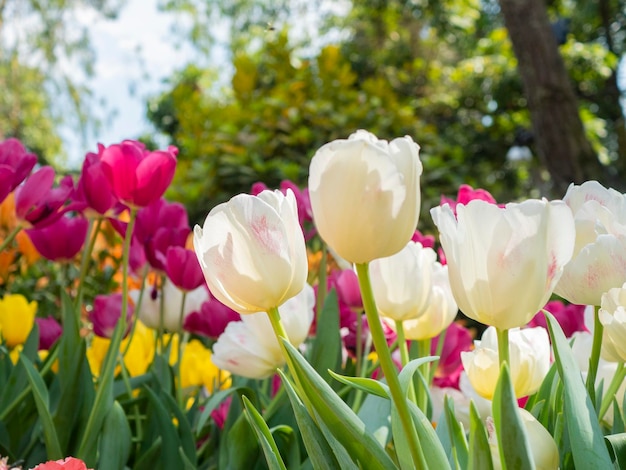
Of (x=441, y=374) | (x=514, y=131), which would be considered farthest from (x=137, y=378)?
(x=514, y=131)

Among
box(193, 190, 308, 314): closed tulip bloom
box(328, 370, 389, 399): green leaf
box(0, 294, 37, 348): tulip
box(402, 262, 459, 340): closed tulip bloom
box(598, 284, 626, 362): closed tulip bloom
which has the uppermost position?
box(193, 190, 308, 314): closed tulip bloom

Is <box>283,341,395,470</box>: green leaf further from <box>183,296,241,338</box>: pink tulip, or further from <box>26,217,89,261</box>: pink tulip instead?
<box>26,217,89,261</box>: pink tulip

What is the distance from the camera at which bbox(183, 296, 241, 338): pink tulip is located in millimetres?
872

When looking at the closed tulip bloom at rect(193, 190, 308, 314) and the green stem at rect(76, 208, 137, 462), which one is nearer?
the closed tulip bloom at rect(193, 190, 308, 314)

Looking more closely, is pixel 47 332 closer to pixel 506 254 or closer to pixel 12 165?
pixel 12 165

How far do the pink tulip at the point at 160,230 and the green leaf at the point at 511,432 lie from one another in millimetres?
547

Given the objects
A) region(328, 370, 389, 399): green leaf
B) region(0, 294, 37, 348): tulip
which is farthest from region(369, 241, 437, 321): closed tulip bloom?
region(0, 294, 37, 348): tulip

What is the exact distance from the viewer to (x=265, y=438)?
408mm

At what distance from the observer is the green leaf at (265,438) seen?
1.32 feet

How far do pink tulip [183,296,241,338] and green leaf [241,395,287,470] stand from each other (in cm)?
45

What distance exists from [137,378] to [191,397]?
21 centimetres

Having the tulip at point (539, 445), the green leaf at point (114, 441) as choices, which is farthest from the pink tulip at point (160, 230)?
the tulip at point (539, 445)

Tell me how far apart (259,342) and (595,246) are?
31 cm

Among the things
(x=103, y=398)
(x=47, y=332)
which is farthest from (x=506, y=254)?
(x=47, y=332)
